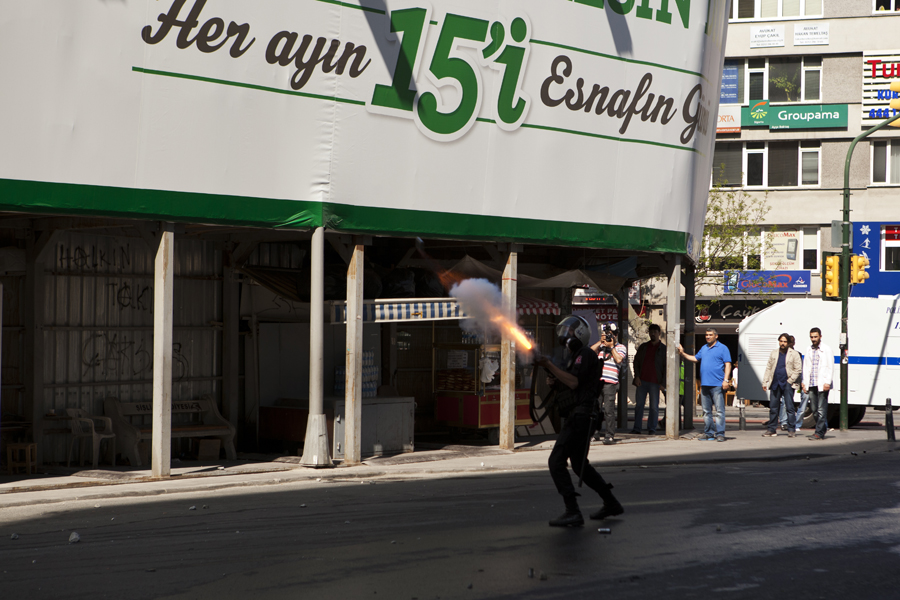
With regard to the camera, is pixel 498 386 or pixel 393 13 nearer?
pixel 393 13

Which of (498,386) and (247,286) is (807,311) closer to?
(498,386)

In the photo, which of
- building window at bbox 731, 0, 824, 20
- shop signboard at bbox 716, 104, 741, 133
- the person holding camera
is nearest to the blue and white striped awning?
the person holding camera

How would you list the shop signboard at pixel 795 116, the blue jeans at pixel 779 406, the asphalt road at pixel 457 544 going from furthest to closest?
1. the shop signboard at pixel 795 116
2. the blue jeans at pixel 779 406
3. the asphalt road at pixel 457 544

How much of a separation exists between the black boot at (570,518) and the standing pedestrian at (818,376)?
39.9ft

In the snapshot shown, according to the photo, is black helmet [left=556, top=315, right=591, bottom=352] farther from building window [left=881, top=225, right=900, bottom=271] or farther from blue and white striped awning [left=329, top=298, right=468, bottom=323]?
building window [left=881, top=225, right=900, bottom=271]

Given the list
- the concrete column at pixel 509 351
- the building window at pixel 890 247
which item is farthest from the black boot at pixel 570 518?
the building window at pixel 890 247

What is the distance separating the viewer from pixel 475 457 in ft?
54.7

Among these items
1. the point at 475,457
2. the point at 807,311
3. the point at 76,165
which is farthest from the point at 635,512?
the point at 807,311

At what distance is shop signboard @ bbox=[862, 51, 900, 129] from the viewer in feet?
127

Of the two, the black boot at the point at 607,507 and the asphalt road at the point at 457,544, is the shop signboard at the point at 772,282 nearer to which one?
the asphalt road at the point at 457,544

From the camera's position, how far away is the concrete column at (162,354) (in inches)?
526

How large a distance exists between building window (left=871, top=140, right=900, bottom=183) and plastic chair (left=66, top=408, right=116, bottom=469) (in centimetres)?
3329

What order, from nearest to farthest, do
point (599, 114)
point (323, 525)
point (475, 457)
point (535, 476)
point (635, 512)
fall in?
point (323, 525) < point (635, 512) < point (535, 476) < point (475, 457) < point (599, 114)

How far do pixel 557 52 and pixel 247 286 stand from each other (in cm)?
683
